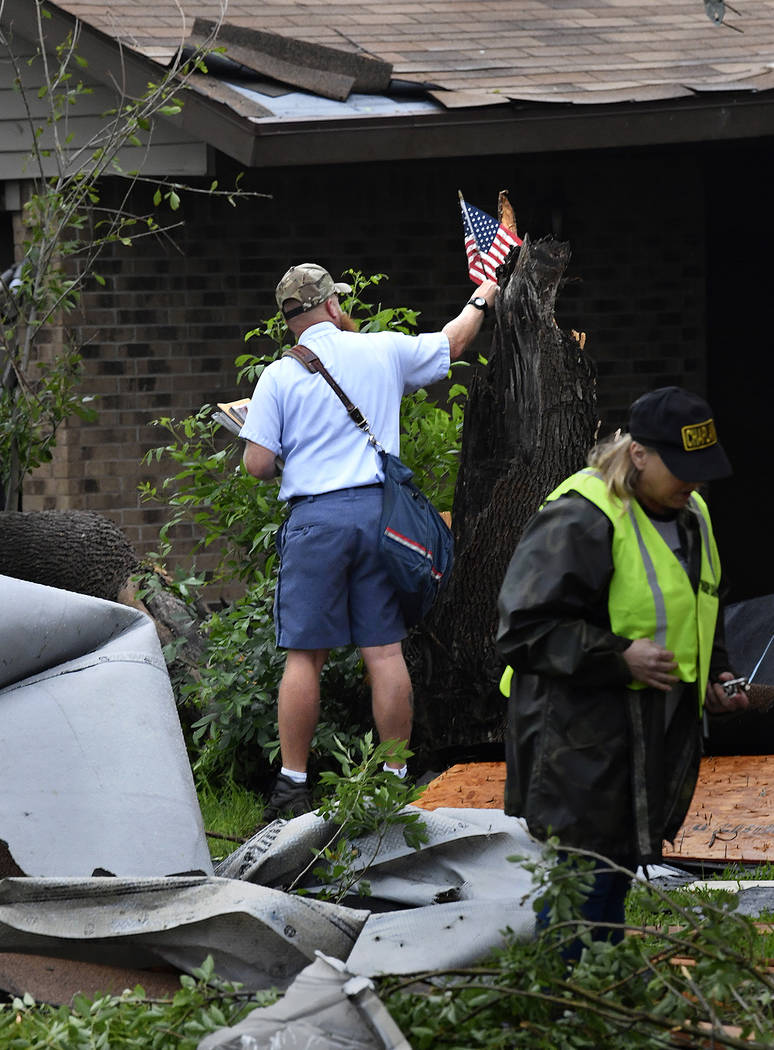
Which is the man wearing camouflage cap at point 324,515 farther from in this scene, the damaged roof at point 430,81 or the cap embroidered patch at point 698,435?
Result: the cap embroidered patch at point 698,435

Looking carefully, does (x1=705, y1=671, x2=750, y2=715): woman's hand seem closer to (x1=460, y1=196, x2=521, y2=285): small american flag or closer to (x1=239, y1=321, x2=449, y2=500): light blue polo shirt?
(x1=239, y1=321, x2=449, y2=500): light blue polo shirt

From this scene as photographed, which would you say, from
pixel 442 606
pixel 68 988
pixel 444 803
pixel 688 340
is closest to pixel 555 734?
pixel 68 988

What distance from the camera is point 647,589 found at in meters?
3.29

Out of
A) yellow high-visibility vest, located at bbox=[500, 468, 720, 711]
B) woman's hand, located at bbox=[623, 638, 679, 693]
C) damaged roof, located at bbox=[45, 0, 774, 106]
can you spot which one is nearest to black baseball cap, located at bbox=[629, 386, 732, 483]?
yellow high-visibility vest, located at bbox=[500, 468, 720, 711]

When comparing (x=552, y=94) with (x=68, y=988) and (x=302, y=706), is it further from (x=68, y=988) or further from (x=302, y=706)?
(x=68, y=988)

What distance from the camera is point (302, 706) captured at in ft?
17.2

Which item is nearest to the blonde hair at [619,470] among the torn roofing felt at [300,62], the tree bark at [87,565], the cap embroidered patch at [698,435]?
the cap embroidered patch at [698,435]

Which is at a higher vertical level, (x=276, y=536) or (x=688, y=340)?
(x=688, y=340)

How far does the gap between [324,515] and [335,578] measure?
0.21 metres

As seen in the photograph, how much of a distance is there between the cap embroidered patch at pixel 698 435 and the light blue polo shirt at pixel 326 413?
2031 mm

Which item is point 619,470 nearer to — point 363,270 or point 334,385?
point 334,385

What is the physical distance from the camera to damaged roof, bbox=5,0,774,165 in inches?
269

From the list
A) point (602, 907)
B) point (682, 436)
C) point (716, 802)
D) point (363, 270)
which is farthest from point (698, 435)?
point (363, 270)

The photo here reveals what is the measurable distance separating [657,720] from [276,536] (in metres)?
2.55
